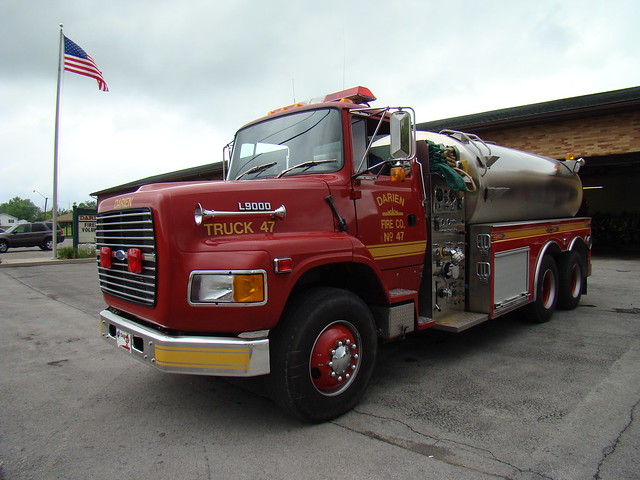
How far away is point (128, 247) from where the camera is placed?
360 cm

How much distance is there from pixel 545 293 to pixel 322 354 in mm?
4656

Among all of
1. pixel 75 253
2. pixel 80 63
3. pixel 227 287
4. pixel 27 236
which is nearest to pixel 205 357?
pixel 227 287

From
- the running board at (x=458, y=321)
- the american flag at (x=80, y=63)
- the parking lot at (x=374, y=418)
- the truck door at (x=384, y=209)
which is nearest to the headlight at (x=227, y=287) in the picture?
the parking lot at (x=374, y=418)

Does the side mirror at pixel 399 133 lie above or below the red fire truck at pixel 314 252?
above

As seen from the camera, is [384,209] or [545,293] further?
[545,293]

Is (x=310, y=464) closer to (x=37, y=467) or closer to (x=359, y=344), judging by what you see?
(x=359, y=344)

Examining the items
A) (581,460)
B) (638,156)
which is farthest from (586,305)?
(638,156)

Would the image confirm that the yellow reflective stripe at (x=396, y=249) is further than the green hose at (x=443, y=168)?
No

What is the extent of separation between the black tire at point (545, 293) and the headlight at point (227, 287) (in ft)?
14.7

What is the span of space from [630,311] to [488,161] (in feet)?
13.1

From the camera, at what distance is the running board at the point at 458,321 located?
4.71 m

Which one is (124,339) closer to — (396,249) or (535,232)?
(396,249)

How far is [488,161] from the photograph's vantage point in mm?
5430

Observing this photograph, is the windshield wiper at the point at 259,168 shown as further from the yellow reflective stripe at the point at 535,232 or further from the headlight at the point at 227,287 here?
the yellow reflective stripe at the point at 535,232
